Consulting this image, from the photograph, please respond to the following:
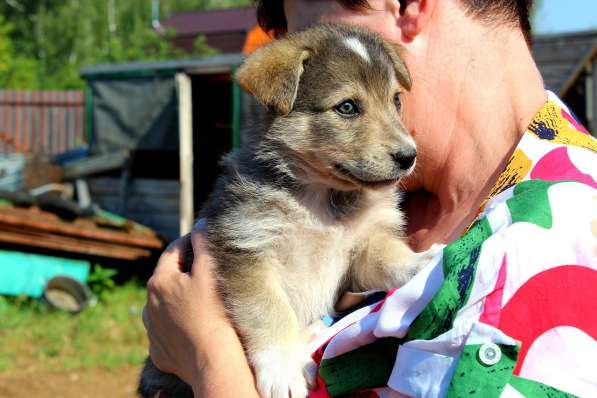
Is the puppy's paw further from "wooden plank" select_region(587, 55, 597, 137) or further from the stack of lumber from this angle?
"wooden plank" select_region(587, 55, 597, 137)

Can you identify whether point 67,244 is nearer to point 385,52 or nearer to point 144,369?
point 144,369

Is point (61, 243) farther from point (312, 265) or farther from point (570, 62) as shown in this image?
point (570, 62)

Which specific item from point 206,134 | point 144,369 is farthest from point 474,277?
point 206,134

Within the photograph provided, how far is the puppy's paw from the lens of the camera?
6.88 ft

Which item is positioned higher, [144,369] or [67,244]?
[144,369]

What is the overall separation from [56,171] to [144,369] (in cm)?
964

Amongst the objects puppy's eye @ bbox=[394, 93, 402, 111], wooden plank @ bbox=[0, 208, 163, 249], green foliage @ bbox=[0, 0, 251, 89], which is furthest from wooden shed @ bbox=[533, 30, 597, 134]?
green foliage @ bbox=[0, 0, 251, 89]

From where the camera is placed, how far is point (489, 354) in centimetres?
138

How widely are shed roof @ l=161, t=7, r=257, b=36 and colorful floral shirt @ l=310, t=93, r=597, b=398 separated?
1133 inches

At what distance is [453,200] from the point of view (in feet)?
8.23

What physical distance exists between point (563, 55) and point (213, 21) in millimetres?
25097

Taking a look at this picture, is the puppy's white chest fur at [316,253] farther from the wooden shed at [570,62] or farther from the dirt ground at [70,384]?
the wooden shed at [570,62]

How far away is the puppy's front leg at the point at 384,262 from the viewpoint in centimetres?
239

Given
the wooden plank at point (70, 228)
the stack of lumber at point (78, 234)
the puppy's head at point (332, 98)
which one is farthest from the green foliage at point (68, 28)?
the puppy's head at point (332, 98)
